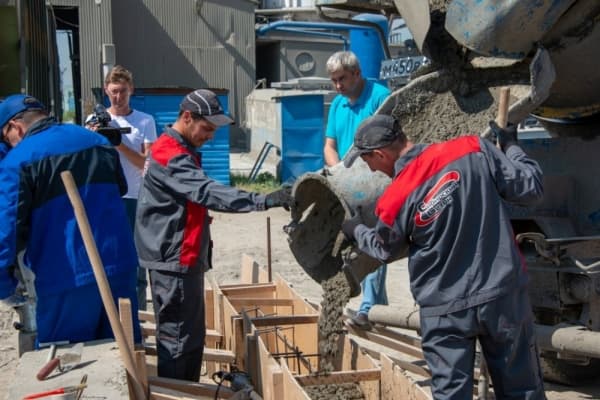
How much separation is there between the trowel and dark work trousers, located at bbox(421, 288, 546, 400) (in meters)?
1.60

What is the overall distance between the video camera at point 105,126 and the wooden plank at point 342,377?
214 cm

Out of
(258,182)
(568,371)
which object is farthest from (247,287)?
(258,182)

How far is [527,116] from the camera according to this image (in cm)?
443

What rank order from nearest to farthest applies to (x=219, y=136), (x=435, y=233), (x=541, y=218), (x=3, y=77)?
(x=435, y=233), (x=541, y=218), (x=3, y=77), (x=219, y=136)

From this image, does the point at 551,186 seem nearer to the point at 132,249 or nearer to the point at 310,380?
the point at 310,380

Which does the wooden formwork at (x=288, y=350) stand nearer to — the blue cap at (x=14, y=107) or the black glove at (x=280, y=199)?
the black glove at (x=280, y=199)

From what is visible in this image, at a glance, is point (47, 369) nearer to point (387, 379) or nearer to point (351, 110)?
point (387, 379)

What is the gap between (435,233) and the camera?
3.41 metres

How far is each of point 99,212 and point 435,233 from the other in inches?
66.6

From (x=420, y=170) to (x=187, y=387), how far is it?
1745mm

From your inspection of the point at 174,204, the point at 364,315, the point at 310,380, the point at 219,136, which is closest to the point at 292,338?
the point at 364,315

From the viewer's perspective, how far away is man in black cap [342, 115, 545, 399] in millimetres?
3379

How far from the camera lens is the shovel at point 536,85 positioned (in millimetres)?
4105

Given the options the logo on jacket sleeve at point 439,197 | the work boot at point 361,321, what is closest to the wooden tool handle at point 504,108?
the logo on jacket sleeve at point 439,197
